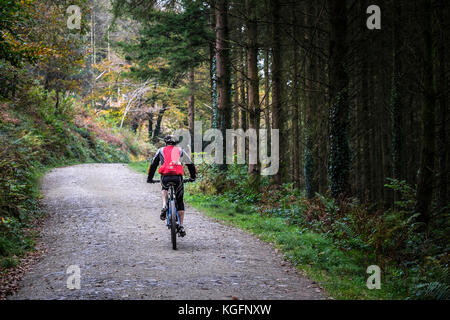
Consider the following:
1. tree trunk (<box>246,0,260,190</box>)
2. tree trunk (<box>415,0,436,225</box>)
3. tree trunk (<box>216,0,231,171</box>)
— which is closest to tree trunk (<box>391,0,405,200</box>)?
tree trunk (<box>415,0,436,225</box>)

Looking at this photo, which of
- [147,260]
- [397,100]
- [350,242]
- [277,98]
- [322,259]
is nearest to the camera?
[147,260]

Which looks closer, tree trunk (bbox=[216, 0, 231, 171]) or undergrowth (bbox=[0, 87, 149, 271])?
undergrowth (bbox=[0, 87, 149, 271])

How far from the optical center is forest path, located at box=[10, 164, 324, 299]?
5484 mm

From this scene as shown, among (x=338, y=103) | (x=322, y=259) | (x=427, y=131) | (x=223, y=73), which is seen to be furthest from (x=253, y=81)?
(x=322, y=259)

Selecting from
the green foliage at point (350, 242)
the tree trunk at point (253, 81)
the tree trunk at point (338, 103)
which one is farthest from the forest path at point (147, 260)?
the tree trunk at point (253, 81)

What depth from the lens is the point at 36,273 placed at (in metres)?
6.53

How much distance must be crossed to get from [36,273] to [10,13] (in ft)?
17.2

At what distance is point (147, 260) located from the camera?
277 inches

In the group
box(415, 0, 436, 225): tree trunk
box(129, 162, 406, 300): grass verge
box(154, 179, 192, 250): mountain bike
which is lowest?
box(129, 162, 406, 300): grass verge

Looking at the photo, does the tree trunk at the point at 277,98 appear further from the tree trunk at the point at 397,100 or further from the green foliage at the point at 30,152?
the green foliage at the point at 30,152

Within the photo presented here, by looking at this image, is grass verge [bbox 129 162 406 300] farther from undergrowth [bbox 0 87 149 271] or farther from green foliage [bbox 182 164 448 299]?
undergrowth [bbox 0 87 149 271]

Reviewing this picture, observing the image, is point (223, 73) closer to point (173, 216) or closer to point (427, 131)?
point (427, 131)

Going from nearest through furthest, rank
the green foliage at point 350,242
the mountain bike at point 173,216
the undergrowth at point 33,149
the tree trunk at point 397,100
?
the green foliage at point 350,242
the mountain bike at point 173,216
the undergrowth at point 33,149
the tree trunk at point 397,100

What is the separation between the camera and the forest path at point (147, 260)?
5.48 meters
